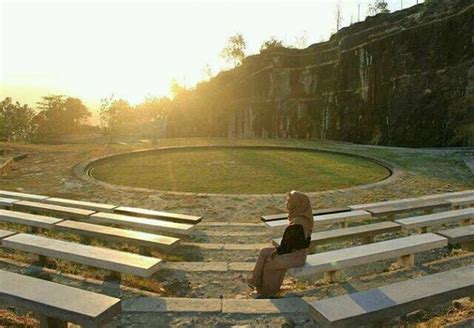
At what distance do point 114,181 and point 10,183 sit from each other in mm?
3407

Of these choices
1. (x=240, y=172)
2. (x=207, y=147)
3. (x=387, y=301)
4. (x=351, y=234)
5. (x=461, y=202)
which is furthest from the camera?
(x=207, y=147)

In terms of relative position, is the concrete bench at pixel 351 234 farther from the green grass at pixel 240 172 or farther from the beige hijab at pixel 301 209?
the green grass at pixel 240 172

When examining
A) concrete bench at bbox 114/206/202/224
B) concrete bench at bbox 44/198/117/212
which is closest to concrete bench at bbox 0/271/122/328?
concrete bench at bbox 114/206/202/224

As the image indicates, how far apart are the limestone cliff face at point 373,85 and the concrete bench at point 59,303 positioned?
26.5 meters

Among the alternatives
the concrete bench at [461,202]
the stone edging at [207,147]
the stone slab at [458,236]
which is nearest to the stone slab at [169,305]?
the stone slab at [458,236]

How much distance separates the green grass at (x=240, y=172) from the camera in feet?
42.3

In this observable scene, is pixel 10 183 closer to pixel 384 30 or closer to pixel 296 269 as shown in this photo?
pixel 296 269

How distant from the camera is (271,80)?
50.8m

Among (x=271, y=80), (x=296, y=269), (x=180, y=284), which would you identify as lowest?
(x=180, y=284)

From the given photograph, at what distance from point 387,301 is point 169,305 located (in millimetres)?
2296

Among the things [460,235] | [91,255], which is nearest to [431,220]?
[460,235]

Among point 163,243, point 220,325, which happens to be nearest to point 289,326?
point 220,325

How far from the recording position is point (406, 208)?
27.1 ft

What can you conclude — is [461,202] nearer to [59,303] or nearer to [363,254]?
[363,254]
